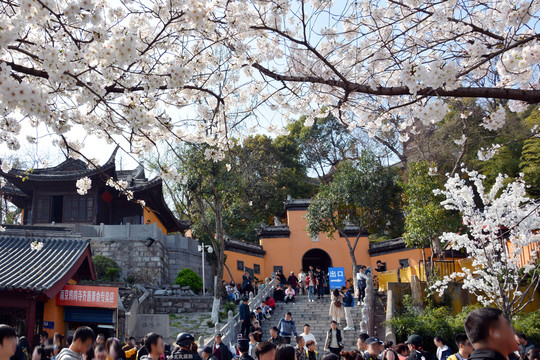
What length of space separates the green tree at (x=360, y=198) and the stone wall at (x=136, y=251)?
9.07m

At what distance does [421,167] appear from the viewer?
73.4 ft

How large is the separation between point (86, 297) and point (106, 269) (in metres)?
8.74

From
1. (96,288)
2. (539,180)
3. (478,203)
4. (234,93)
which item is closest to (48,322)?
(96,288)

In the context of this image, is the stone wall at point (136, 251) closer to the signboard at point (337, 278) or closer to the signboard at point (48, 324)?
the signboard at point (337, 278)

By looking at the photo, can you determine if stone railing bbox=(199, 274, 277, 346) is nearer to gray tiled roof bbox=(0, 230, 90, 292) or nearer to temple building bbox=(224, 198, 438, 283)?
gray tiled roof bbox=(0, 230, 90, 292)

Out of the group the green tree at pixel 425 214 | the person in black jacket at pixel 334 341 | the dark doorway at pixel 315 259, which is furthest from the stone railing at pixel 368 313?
the dark doorway at pixel 315 259

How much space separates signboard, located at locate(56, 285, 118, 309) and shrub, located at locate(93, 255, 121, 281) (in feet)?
25.9

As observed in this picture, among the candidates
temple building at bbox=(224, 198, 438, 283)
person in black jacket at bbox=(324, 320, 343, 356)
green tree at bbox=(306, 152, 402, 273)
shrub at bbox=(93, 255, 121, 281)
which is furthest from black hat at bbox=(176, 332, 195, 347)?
temple building at bbox=(224, 198, 438, 283)

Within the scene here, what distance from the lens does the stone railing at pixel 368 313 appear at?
17281 mm

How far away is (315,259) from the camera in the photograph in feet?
113

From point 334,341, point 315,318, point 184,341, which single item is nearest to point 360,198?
point 315,318

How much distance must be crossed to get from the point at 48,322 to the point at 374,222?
2013cm

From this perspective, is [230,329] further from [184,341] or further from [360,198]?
[360,198]

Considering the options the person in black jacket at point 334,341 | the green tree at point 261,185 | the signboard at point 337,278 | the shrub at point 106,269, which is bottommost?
the person in black jacket at point 334,341
